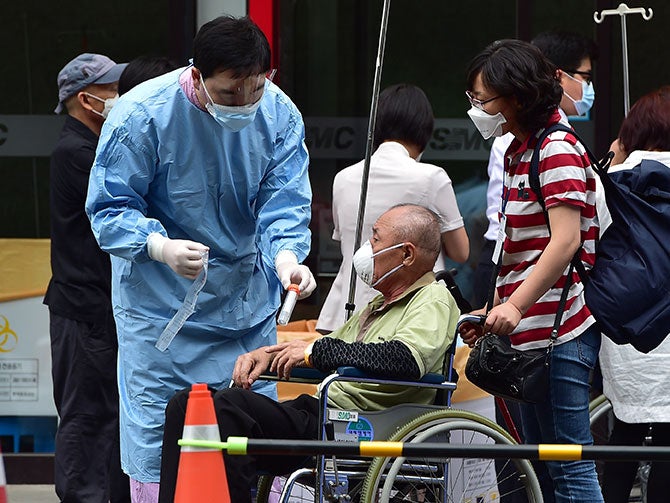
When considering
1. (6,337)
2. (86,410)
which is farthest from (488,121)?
(6,337)

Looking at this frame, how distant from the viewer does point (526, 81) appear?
4.04m

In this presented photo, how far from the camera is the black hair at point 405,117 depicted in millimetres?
5445

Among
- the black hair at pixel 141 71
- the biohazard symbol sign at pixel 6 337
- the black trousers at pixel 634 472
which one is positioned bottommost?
the biohazard symbol sign at pixel 6 337

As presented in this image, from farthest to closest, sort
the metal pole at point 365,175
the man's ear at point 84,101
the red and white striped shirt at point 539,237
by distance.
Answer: the man's ear at point 84,101 → the metal pole at point 365,175 → the red and white striped shirt at point 539,237

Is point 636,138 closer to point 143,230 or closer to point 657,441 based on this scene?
point 657,441

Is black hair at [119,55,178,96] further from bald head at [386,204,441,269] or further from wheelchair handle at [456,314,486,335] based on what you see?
wheelchair handle at [456,314,486,335]

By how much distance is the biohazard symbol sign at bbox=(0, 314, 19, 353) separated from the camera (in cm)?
666

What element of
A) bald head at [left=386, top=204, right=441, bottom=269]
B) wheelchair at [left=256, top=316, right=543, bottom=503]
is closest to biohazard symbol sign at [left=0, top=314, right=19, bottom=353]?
wheelchair at [left=256, top=316, right=543, bottom=503]

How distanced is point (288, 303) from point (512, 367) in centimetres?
67

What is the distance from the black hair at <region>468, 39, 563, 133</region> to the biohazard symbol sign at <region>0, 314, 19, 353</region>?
10.9 ft

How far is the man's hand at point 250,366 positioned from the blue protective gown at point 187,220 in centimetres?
13

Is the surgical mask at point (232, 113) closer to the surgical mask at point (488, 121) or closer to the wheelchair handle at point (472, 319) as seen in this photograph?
the surgical mask at point (488, 121)

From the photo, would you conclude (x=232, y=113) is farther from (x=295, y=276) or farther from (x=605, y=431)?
(x=605, y=431)

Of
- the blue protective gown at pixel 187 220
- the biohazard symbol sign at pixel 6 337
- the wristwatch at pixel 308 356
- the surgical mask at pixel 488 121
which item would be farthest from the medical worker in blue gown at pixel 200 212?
the biohazard symbol sign at pixel 6 337
